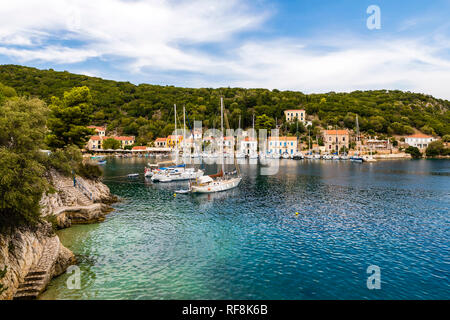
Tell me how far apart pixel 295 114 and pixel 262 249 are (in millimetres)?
138260

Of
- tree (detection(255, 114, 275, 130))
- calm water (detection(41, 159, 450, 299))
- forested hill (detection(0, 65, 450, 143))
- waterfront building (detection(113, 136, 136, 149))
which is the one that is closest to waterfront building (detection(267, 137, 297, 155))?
tree (detection(255, 114, 275, 130))

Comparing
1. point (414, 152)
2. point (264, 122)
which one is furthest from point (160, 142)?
point (414, 152)

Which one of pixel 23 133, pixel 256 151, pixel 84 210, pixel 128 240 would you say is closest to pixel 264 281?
pixel 128 240

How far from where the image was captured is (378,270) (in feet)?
54.4

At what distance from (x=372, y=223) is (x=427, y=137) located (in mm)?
128405

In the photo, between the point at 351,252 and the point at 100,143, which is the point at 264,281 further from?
the point at 100,143

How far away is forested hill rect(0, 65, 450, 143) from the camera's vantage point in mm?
142000

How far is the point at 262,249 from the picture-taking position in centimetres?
1986

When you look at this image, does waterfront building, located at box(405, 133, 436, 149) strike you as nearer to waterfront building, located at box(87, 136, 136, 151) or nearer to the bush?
waterfront building, located at box(87, 136, 136, 151)

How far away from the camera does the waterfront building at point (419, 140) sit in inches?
4998

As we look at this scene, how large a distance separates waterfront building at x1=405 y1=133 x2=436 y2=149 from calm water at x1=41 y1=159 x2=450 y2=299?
354 feet

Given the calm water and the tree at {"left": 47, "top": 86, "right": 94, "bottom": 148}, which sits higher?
the tree at {"left": 47, "top": 86, "right": 94, "bottom": 148}
